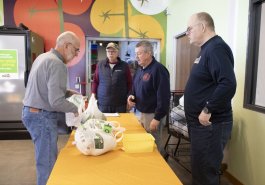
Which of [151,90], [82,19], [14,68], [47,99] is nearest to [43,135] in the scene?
[47,99]

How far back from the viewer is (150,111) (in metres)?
2.42

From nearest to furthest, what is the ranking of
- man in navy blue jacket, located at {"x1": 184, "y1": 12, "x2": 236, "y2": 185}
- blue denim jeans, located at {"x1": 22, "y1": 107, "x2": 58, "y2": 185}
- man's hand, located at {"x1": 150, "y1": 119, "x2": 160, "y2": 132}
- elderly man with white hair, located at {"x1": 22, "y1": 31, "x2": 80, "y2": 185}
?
1. man in navy blue jacket, located at {"x1": 184, "y1": 12, "x2": 236, "y2": 185}
2. elderly man with white hair, located at {"x1": 22, "y1": 31, "x2": 80, "y2": 185}
3. blue denim jeans, located at {"x1": 22, "y1": 107, "x2": 58, "y2": 185}
4. man's hand, located at {"x1": 150, "y1": 119, "x2": 160, "y2": 132}

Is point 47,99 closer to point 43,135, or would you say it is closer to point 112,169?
point 43,135

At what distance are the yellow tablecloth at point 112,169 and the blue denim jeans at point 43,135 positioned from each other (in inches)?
14.9

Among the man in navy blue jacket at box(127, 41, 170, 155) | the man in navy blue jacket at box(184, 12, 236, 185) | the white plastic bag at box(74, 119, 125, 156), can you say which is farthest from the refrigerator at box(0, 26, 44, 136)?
the man in navy blue jacket at box(184, 12, 236, 185)

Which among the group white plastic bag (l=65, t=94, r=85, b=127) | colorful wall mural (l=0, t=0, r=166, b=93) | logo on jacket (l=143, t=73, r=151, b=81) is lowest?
white plastic bag (l=65, t=94, r=85, b=127)

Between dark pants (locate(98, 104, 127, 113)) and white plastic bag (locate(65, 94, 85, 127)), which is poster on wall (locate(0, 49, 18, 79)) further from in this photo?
white plastic bag (locate(65, 94, 85, 127))

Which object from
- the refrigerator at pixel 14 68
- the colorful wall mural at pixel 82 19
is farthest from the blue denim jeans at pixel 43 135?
the colorful wall mural at pixel 82 19

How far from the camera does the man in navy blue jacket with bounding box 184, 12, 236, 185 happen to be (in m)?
1.62

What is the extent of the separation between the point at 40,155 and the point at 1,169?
143 cm

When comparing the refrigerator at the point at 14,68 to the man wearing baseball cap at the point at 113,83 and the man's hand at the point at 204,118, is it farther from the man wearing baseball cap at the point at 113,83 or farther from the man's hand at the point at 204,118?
the man's hand at the point at 204,118

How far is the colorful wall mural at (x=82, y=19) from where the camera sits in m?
4.68

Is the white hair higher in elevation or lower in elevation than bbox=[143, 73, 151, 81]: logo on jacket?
higher

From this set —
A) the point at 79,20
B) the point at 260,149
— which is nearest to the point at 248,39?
the point at 260,149
